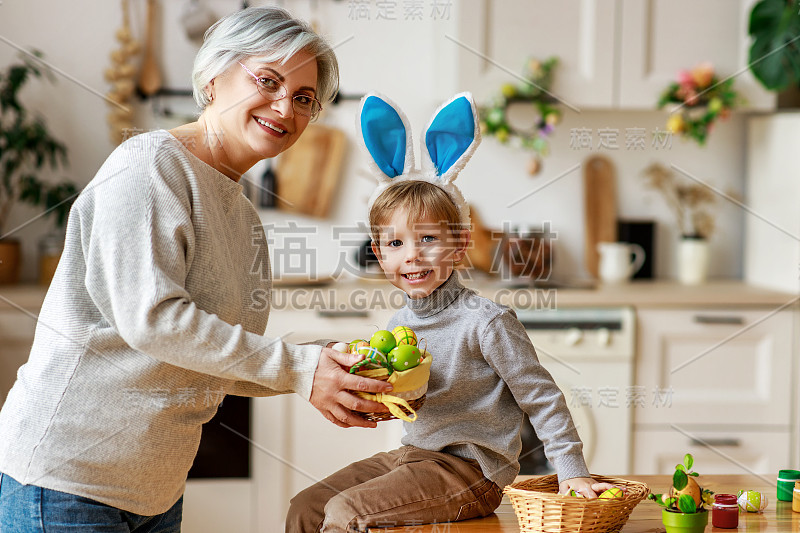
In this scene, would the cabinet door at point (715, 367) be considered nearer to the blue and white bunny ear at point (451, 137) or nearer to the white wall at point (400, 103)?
the white wall at point (400, 103)

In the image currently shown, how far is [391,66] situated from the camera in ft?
9.30

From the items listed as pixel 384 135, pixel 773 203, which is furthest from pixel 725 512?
pixel 773 203

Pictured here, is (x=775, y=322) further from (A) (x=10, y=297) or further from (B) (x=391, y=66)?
(A) (x=10, y=297)

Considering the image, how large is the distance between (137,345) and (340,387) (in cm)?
24

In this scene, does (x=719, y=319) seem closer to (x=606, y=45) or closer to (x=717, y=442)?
(x=717, y=442)

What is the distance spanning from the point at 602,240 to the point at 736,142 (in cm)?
64

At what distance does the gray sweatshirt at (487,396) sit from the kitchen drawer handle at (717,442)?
1552 millimetres

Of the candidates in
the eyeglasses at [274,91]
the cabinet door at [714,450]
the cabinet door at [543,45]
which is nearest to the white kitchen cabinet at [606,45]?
the cabinet door at [543,45]

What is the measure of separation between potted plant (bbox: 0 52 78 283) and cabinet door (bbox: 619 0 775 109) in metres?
1.86

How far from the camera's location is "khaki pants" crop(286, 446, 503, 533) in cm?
109

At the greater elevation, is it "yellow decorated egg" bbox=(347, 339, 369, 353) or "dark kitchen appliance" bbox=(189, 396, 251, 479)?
"yellow decorated egg" bbox=(347, 339, 369, 353)

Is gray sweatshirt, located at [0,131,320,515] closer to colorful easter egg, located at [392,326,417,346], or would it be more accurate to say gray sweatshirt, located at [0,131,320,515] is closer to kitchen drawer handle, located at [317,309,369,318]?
colorful easter egg, located at [392,326,417,346]

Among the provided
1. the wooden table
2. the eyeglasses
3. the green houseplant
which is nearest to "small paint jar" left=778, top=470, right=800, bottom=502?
the wooden table

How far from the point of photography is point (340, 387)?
981 mm
